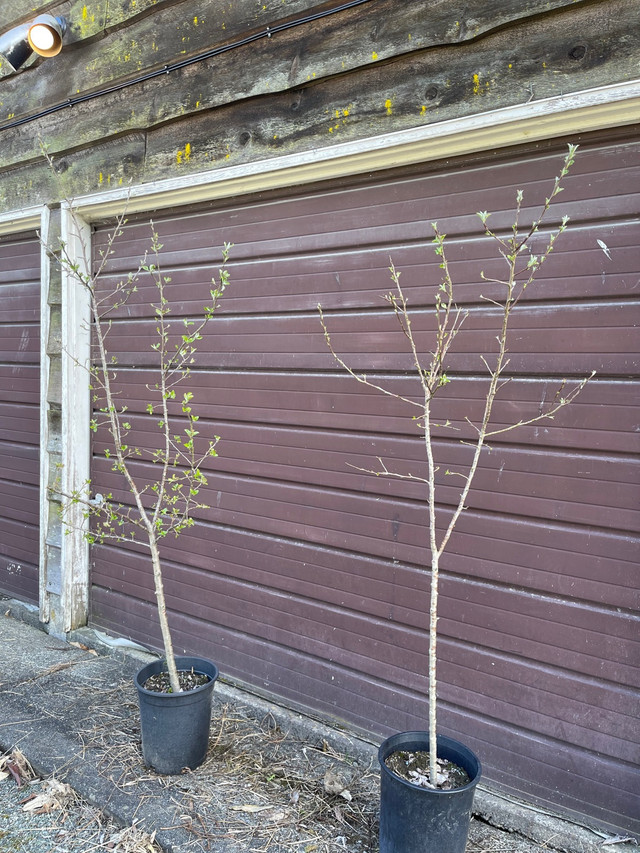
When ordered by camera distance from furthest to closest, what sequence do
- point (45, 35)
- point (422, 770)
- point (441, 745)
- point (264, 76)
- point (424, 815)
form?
point (45, 35)
point (264, 76)
point (441, 745)
point (422, 770)
point (424, 815)

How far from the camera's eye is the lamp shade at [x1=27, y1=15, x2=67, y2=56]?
386 centimetres

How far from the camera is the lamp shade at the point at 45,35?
3861 millimetres

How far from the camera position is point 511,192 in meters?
2.52

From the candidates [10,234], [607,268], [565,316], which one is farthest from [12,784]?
[10,234]

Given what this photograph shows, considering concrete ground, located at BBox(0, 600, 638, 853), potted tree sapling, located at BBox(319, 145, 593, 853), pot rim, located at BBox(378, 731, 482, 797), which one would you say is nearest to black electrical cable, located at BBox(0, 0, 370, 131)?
potted tree sapling, located at BBox(319, 145, 593, 853)

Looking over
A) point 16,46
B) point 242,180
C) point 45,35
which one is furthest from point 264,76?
point 16,46

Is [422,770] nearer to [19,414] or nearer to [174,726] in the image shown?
[174,726]

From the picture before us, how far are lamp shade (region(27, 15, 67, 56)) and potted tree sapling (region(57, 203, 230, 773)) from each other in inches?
37.5

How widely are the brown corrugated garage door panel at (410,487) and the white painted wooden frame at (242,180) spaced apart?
0.10m

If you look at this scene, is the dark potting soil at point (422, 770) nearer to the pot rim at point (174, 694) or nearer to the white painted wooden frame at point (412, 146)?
the pot rim at point (174, 694)

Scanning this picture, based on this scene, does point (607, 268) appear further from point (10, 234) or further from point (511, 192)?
point (10, 234)

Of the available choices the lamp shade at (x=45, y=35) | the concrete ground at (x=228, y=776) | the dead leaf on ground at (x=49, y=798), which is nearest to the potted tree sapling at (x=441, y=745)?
the concrete ground at (x=228, y=776)

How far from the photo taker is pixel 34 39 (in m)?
3.88

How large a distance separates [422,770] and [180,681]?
119 cm
